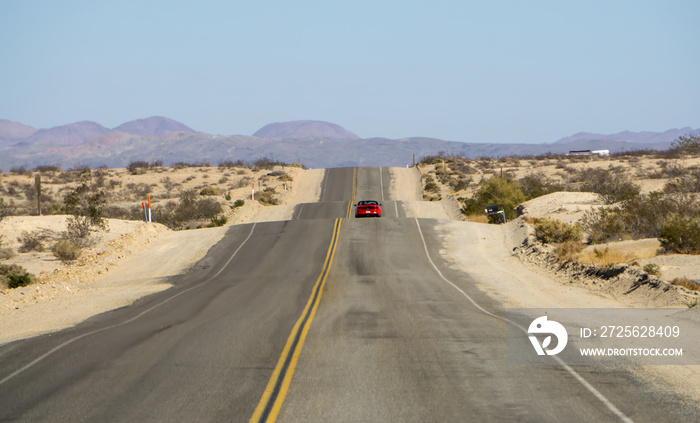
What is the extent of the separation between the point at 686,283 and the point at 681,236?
5.62 meters

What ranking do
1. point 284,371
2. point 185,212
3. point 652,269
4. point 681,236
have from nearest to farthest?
1. point 284,371
2. point 652,269
3. point 681,236
4. point 185,212

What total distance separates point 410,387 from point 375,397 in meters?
0.70

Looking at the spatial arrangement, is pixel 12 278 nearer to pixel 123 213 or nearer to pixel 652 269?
pixel 652 269

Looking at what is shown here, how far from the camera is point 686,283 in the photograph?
17.6m

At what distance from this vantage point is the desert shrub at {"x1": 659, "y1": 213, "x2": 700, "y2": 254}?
22109 mm

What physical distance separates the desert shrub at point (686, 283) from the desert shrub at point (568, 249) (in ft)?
23.2

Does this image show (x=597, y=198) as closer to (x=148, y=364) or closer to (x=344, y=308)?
(x=344, y=308)

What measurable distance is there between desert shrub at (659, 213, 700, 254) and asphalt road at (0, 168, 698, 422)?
8247 millimetres

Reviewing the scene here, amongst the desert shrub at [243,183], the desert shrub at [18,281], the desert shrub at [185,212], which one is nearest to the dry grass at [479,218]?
the desert shrub at [185,212]

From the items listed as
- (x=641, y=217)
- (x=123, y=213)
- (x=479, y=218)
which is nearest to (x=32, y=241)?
(x=123, y=213)

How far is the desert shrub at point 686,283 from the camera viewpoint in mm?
17266

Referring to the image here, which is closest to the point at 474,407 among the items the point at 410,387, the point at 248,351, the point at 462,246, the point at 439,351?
the point at 410,387

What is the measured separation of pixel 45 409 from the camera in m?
8.79

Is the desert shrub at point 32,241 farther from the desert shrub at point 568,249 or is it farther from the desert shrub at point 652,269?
the desert shrub at point 652,269
